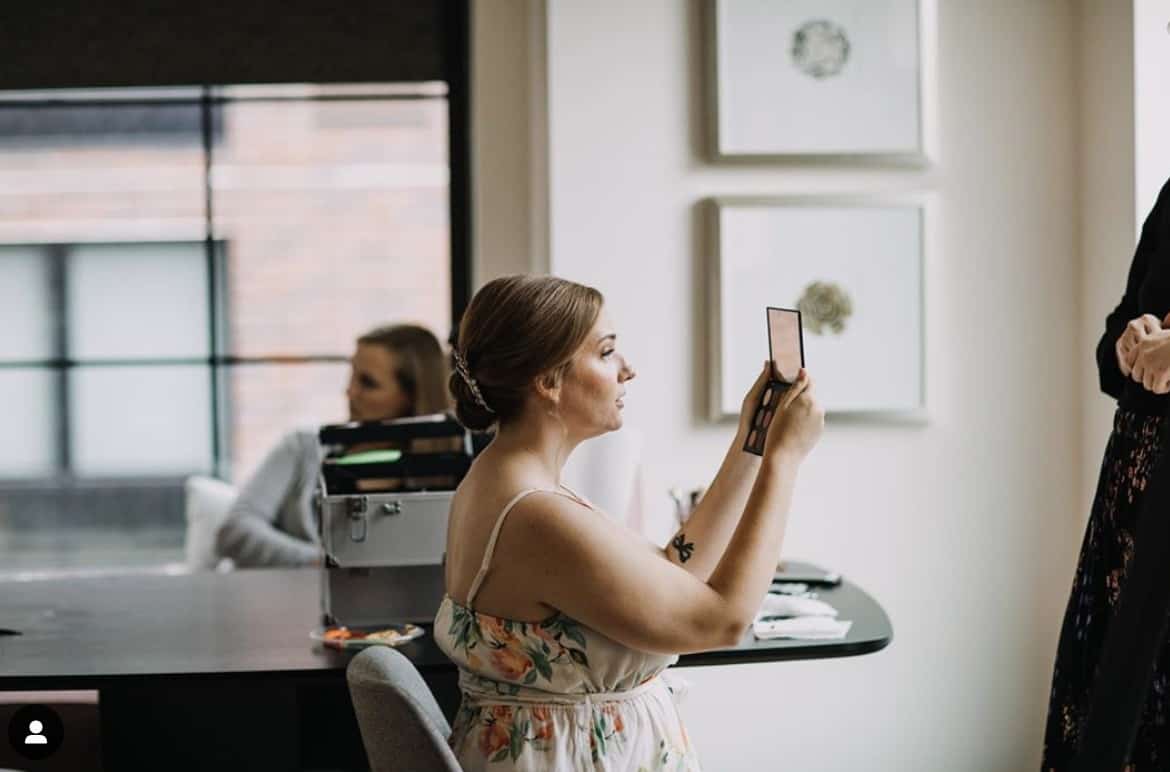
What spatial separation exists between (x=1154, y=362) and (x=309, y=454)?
250 centimetres

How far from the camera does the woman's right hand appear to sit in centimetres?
195

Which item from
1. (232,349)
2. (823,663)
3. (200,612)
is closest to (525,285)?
(200,612)

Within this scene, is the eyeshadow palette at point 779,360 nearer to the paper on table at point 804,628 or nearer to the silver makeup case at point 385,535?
the paper on table at point 804,628

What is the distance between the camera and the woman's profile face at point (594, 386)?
197 cm

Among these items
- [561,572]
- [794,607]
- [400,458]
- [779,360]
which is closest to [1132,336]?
[779,360]

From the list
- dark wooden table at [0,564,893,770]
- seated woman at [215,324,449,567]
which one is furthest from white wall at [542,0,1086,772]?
dark wooden table at [0,564,893,770]

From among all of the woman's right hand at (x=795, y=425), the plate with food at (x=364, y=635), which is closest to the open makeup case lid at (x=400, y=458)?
the plate with food at (x=364, y=635)

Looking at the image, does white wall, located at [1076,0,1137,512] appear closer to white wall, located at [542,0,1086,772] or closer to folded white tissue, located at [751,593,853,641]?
white wall, located at [542,0,1086,772]

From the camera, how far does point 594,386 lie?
1.97 m

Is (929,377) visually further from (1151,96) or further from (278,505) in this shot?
(278,505)

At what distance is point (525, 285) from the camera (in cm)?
195

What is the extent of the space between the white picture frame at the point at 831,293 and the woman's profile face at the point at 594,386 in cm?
161

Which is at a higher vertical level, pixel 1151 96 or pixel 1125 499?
pixel 1151 96

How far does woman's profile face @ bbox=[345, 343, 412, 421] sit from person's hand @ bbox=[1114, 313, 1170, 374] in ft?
6.28
